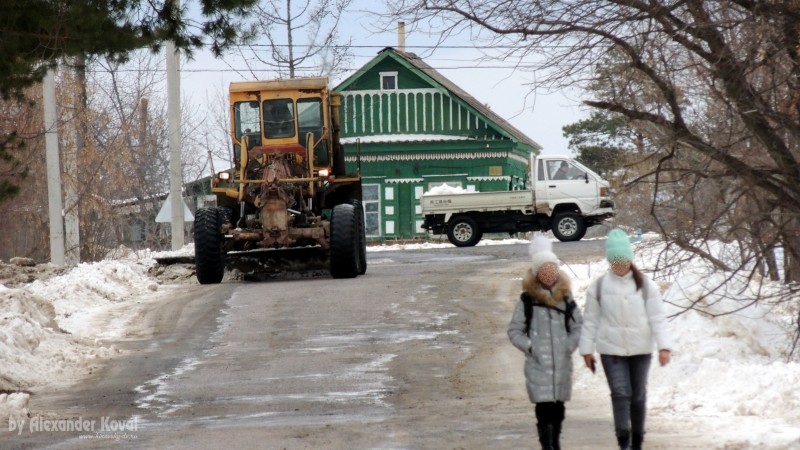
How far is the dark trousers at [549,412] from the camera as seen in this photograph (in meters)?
8.07

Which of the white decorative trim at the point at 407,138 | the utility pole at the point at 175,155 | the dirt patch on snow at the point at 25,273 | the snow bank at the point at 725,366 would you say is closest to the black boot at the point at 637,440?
the snow bank at the point at 725,366

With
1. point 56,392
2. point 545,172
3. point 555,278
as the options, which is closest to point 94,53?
point 56,392

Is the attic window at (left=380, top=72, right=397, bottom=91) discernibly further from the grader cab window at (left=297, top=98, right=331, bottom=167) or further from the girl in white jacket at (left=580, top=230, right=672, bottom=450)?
the girl in white jacket at (left=580, top=230, right=672, bottom=450)

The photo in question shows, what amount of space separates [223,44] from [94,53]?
126cm

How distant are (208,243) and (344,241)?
2387mm

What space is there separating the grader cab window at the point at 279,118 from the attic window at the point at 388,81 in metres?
26.1

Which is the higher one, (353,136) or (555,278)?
(353,136)

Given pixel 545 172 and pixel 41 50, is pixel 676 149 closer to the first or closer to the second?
pixel 41 50

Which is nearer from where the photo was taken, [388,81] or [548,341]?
[548,341]

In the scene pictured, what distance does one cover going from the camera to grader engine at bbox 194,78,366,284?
72.4 feet

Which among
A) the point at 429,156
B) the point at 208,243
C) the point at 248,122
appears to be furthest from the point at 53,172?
the point at 429,156

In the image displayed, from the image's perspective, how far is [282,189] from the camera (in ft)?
72.9

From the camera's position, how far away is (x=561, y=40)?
9805mm

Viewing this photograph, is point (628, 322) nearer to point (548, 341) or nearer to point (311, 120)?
point (548, 341)
